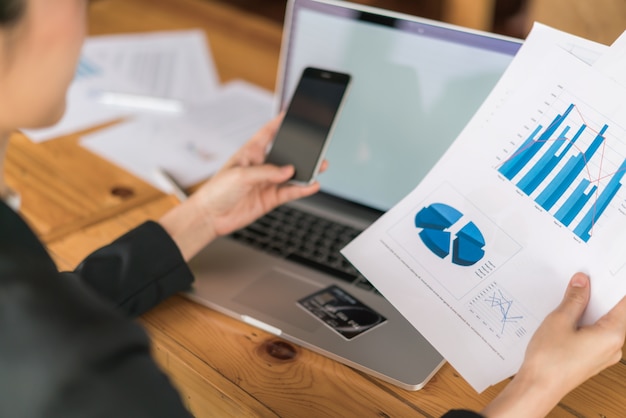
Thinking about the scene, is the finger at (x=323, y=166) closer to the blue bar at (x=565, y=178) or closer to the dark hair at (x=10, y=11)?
the blue bar at (x=565, y=178)

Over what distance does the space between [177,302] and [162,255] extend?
0.06m

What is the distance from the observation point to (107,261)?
2.66 feet

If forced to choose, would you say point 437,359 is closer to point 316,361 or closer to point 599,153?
point 316,361

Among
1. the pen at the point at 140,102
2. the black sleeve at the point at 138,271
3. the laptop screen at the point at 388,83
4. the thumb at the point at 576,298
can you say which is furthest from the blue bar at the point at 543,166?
the pen at the point at 140,102

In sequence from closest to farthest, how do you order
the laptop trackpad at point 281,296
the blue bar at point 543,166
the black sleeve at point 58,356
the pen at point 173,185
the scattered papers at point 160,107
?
1. the black sleeve at point 58,356
2. the blue bar at point 543,166
3. the laptop trackpad at point 281,296
4. the pen at point 173,185
5. the scattered papers at point 160,107

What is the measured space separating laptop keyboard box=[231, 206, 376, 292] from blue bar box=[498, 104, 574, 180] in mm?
235

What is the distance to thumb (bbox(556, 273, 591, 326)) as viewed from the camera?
640mm

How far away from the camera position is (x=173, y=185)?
3.49ft

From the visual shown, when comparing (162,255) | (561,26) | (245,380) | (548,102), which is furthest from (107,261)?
(561,26)

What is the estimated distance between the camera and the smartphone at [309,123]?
2.97 feet

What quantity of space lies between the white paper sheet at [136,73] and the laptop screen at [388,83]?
0.39 m

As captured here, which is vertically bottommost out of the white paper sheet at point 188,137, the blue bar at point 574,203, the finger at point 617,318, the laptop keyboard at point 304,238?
the white paper sheet at point 188,137

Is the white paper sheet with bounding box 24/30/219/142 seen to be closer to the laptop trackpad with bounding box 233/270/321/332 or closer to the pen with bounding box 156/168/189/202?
the pen with bounding box 156/168/189/202

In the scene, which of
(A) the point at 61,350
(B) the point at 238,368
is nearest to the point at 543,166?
(B) the point at 238,368
